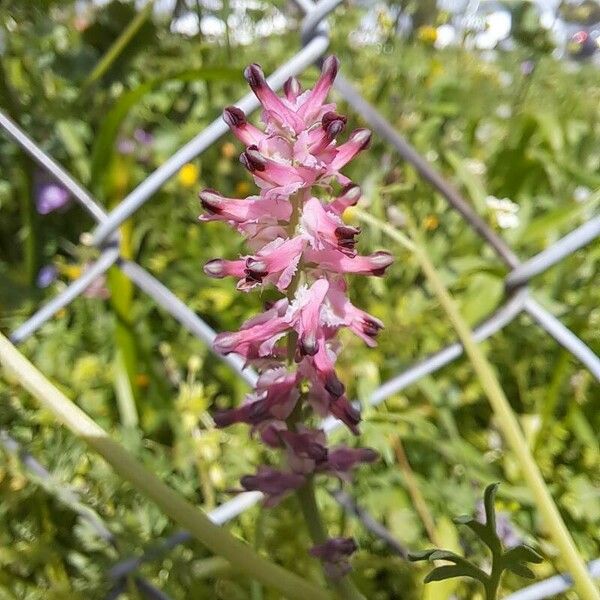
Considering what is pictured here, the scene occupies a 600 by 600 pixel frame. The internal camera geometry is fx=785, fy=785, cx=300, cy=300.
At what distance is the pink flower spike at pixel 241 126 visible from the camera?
413mm

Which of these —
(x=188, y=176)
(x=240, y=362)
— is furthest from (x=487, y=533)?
(x=188, y=176)

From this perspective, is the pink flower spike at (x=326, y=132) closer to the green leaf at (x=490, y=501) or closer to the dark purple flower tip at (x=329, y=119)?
the dark purple flower tip at (x=329, y=119)

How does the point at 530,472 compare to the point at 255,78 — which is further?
the point at 530,472

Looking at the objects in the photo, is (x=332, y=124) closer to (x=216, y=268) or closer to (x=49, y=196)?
(x=216, y=268)

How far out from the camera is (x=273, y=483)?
1.60 ft

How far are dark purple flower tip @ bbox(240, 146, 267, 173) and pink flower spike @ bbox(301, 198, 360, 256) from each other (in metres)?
0.04

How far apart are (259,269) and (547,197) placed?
99 centimetres

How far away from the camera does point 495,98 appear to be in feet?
4.89

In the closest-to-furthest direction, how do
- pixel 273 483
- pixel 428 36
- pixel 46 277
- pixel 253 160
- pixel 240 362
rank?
pixel 253 160 < pixel 273 483 < pixel 240 362 < pixel 46 277 < pixel 428 36

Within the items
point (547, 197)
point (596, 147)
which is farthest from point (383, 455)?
point (596, 147)

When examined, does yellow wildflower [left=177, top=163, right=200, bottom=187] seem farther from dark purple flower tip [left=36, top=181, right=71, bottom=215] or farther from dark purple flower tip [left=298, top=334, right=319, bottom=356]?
dark purple flower tip [left=298, top=334, right=319, bottom=356]

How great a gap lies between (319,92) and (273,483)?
9.3 inches

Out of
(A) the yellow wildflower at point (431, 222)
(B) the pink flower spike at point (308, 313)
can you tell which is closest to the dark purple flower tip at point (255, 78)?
(B) the pink flower spike at point (308, 313)

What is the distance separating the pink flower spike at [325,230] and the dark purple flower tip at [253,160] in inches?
1.4
